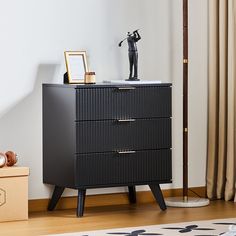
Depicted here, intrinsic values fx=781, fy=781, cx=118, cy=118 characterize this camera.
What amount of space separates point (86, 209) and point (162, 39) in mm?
1228

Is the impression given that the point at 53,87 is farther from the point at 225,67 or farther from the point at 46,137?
the point at 225,67

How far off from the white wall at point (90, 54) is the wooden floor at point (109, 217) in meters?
0.22

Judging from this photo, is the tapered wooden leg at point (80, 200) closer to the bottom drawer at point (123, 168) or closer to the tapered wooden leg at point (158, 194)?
the bottom drawer at point (123, 168)

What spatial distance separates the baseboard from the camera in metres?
4.84

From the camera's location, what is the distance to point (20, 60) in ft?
15.5

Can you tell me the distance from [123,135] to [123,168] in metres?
0.20

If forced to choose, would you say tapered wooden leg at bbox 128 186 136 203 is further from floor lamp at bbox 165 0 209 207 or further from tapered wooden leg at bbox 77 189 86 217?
tapered wooden leg at bbox 77 189 86 217

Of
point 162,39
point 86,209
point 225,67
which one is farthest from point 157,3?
point 86,209

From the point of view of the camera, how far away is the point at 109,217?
15.1 ft

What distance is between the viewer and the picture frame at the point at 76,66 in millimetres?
4708

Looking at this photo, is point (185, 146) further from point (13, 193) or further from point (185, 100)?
point (13, 193)

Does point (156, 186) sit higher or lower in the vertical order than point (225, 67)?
lower

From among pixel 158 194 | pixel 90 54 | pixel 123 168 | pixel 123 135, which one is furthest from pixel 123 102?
pixel 158 194

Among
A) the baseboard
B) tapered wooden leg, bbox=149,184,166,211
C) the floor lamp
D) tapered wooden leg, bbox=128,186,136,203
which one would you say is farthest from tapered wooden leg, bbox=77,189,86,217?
the floor lamp
